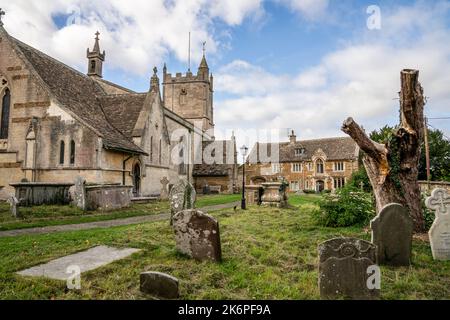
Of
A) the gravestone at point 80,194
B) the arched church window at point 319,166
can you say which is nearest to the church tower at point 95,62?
the gravestone at point 80,194

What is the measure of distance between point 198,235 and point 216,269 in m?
0.87

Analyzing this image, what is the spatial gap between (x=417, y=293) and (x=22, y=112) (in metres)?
20.9

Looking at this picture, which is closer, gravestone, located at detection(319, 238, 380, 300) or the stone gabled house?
gravestone, located at detection(319, 238, 380, 300)

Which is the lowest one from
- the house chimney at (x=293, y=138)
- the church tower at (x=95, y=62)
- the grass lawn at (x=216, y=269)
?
the grass lawn at (x=216, y=269)

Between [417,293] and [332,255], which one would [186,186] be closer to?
[332,255]

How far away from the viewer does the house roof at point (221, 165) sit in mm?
35438

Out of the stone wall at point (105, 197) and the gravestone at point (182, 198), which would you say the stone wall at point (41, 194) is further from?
the gravestone at point (182, 198)

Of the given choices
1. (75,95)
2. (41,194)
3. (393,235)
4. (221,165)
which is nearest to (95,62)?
(75,95)

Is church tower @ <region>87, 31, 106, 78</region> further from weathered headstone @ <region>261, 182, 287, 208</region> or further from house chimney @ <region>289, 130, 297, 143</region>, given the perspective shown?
house chimney @ <region>289, 130, 297, 143</region>

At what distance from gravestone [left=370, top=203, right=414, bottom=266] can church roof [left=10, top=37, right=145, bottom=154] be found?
15.0 meters

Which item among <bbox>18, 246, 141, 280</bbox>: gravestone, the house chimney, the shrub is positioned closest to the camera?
<bbox>18, 246, 141, 280</bbox>: gravestone

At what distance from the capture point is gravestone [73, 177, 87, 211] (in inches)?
535

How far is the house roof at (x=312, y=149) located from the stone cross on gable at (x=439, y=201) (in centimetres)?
3899

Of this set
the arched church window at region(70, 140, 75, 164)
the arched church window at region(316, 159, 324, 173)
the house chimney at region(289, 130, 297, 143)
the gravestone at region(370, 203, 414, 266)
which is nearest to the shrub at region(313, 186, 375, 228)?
the gravestone at region(370, 203, 414, 266)
